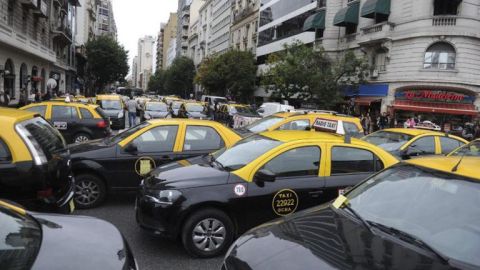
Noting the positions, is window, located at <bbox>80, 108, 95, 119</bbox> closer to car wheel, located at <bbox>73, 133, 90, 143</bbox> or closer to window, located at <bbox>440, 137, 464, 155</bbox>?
car wheel, located at <bbox>73, 133, 90, 143</bbox>

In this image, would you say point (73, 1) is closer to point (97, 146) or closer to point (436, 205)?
point (97, 146)

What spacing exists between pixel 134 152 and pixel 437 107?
87.3 feet

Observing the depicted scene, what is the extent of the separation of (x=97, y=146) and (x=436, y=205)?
5569mm

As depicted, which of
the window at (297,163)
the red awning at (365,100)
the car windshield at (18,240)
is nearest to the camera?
the car windshield at (18,240)

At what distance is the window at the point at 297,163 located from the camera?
548 cm

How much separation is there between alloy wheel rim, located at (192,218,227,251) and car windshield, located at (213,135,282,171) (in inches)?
28.7

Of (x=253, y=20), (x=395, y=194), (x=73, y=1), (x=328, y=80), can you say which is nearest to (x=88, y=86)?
(x=73, y=1)

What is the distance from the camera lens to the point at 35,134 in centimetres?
489

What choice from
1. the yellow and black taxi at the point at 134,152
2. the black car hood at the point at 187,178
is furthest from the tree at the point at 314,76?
the black car hood at the point at 187,178

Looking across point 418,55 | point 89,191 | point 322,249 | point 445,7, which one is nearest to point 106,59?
point 418,55

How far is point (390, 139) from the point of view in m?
10.4

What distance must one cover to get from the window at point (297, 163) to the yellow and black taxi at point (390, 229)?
1.49 m

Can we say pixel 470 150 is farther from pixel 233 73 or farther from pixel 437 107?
pixel 233 73

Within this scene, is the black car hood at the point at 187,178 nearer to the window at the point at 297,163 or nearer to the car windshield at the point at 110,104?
the window at the point at 297,163
